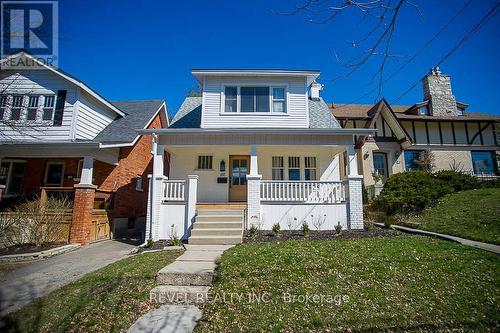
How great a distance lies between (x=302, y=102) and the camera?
11.5 metres

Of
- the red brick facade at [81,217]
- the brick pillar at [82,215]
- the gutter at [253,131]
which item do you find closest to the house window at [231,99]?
the gutter at [253,131]

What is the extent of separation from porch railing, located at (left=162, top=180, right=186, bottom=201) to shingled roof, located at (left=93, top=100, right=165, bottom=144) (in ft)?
10.9

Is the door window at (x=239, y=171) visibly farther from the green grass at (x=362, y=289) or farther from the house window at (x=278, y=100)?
the green grass at (x=362, y=289)

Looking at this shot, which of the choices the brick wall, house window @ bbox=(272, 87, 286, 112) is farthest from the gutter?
the brick wall

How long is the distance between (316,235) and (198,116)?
832cm

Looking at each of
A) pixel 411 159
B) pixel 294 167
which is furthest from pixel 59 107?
pixel 411 159

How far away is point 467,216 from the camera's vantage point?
948 cm

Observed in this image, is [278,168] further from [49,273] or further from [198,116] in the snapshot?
[49,273]

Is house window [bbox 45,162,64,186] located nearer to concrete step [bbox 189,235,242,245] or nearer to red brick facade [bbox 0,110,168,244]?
red brick facade [bbox 0,110,168,244]

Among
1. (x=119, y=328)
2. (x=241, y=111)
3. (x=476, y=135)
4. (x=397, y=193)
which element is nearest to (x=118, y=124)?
(x=241, y=111)

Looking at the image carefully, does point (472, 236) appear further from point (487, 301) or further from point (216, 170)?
point (216, 170)

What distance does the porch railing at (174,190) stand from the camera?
9320mm

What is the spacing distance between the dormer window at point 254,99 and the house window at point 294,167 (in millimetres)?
2477

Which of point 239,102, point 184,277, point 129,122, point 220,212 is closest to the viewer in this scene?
point 184,277
